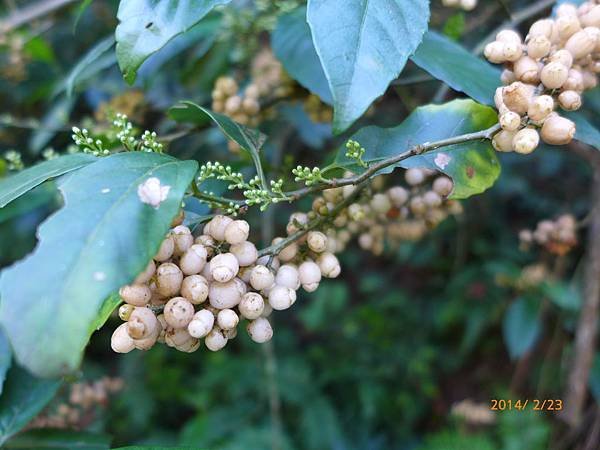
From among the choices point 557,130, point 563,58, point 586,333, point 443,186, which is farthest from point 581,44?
point 586,333

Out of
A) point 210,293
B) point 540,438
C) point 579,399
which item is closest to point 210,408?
point 540,438

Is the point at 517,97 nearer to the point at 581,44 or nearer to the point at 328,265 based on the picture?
the point at 581,44

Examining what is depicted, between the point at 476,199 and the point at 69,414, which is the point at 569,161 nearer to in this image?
the point at 476,199

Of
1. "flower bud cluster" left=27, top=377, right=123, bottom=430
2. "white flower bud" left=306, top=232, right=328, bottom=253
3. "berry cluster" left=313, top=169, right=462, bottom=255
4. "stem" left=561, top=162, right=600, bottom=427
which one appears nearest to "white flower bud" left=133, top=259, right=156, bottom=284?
"white flower bud" left=306, top=232, right=328, bottom=253

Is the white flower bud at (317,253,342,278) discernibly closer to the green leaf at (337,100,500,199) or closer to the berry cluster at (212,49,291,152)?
the green leaf at (337,100,500,199)

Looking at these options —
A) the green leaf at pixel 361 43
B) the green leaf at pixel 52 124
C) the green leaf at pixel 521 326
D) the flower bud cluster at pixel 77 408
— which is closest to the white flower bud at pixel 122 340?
the green leaf at pixel 361 43

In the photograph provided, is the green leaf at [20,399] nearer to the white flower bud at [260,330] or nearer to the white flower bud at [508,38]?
the white flower bud at [260,330]
